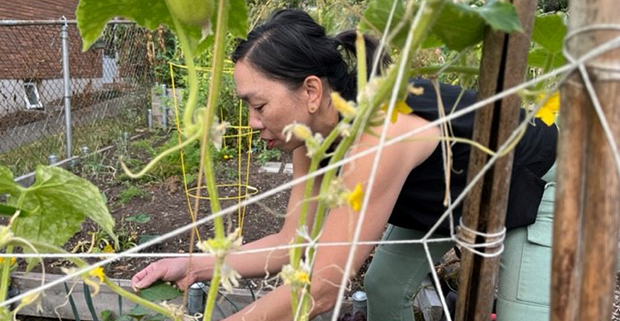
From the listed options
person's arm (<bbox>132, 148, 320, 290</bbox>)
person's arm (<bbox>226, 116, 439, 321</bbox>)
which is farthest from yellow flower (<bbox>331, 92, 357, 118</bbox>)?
person's arm (<bbox>132, 148, 320, 290</bbox>)

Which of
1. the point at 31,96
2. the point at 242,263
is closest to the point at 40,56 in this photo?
the point at 31,96

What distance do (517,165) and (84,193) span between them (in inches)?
27.3

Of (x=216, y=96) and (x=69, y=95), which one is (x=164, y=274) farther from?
(x=69, y=95)

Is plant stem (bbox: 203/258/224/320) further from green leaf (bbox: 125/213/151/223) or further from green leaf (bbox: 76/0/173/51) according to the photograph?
green leaf (bbox: 125/213/151/223)

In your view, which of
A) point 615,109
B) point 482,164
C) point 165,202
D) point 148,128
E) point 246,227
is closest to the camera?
point 615,109

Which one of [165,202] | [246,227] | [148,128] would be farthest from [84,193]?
[148,128]

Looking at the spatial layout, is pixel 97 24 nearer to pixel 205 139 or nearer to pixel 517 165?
pixel 205 139

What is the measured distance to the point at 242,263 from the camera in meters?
1.05

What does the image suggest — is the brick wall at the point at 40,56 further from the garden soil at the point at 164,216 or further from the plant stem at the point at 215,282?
the plant stem at the point at 215,282

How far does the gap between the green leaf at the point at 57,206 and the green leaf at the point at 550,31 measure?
47cm

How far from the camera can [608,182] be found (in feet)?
1.20

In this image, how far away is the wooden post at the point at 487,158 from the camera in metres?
0.50

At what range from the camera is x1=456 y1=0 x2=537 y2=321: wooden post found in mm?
502

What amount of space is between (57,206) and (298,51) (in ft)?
1.54
